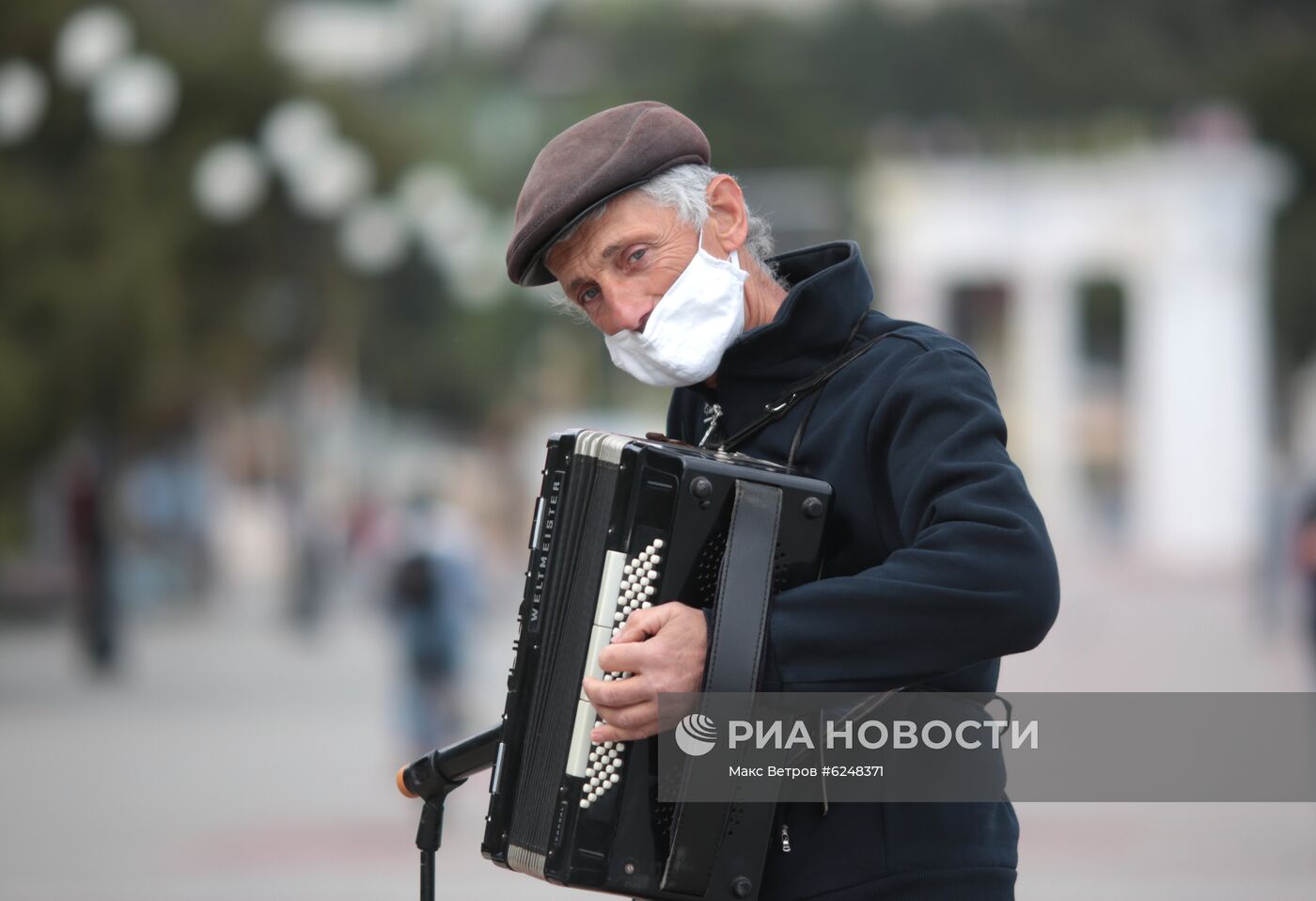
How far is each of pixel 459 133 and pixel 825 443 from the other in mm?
54686

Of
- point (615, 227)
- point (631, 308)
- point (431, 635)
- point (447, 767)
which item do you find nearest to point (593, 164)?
point (615, 227)

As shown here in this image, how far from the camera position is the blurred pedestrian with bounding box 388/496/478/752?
1123cm

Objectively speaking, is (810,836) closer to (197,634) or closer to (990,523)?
(990,523)

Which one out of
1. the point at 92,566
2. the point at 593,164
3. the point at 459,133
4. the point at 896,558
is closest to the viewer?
the point at 896,558

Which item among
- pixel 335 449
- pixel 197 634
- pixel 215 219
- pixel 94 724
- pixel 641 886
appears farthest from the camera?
pixel 335 449

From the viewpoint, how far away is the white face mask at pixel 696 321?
308 centimetres

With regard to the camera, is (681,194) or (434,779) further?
(434,779)

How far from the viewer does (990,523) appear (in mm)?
2658

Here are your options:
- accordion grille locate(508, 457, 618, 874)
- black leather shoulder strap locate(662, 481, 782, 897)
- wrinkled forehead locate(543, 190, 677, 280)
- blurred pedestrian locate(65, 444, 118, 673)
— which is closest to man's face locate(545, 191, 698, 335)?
wrinkled forehead locate(543, 190, 677, 280)

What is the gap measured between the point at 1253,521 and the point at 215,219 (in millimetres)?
18253

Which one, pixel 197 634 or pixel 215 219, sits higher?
pixel 215 219

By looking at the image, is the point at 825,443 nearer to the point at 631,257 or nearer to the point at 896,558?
the point at 896,558

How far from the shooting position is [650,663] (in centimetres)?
279

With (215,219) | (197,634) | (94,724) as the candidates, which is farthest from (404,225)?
(94,724)
